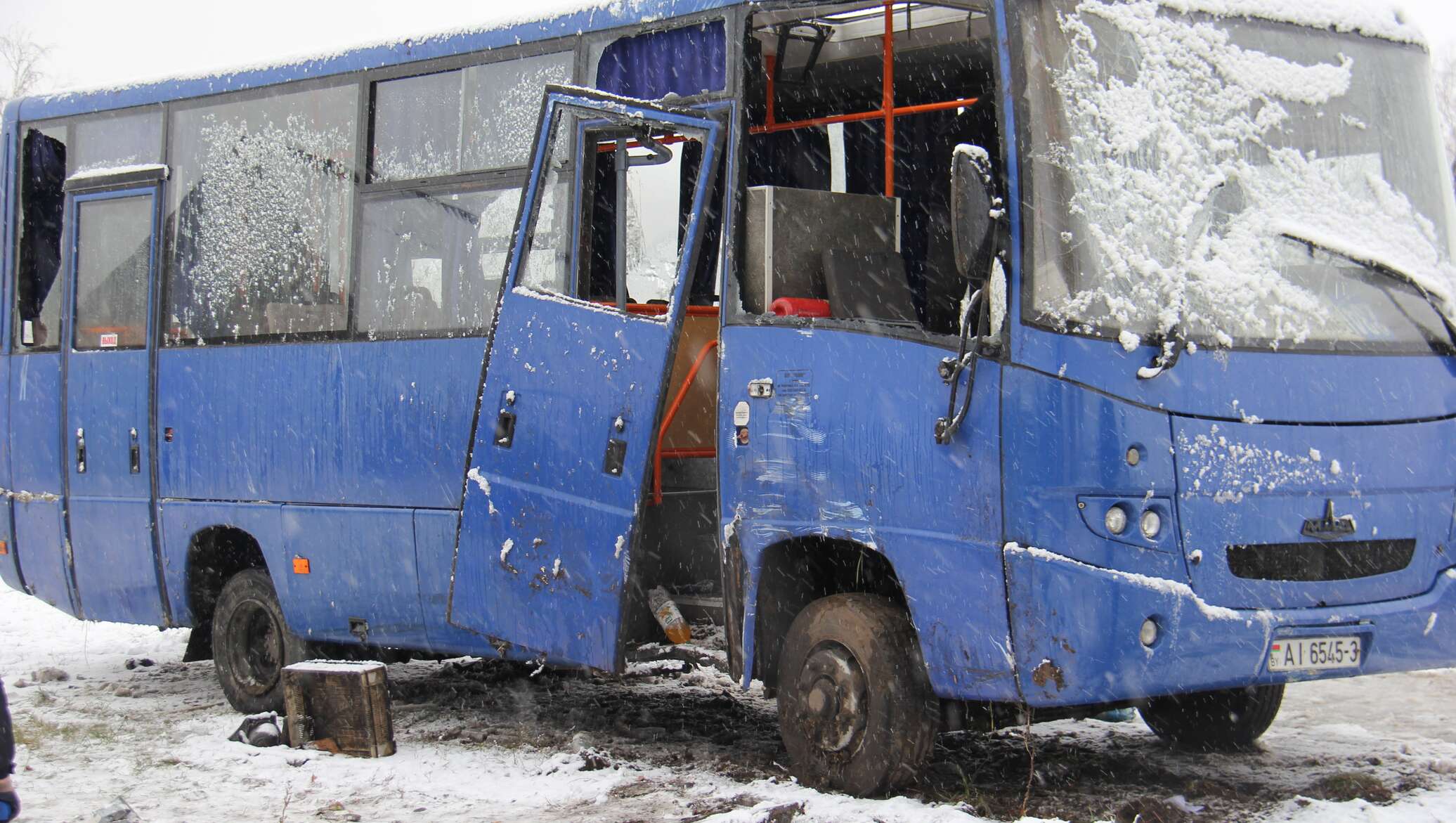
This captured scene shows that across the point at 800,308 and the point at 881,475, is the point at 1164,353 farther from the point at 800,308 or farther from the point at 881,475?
the point at 800,308

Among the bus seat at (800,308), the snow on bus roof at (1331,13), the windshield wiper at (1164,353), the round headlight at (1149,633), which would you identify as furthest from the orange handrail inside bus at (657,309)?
the round headlight at (1149,633)

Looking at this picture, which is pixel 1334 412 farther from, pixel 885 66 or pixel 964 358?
pixel 885 66

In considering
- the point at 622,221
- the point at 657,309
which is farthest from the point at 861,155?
the point at 657,309

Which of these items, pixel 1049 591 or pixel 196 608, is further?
pixel 196 608

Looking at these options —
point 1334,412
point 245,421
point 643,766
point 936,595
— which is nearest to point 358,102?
point 245,421

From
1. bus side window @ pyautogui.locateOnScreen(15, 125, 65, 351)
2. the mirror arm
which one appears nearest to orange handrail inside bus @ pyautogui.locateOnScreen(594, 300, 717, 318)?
the mirror arm

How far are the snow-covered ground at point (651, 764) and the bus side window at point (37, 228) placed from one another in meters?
2.46

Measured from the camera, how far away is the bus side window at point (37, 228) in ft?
35.7

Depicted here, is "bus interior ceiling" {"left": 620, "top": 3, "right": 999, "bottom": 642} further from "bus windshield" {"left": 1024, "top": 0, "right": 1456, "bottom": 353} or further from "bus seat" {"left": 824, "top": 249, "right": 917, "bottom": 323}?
"bus windshield" {"left": 1024, "top": 0, "right": 1456, "bottom": 353}

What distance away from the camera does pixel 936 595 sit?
6.31 meters

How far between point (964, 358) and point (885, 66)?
2.15 m

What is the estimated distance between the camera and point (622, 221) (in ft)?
25.7

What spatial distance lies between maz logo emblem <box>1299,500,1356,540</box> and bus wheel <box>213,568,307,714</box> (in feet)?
19.4

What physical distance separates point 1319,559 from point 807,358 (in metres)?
2.10
